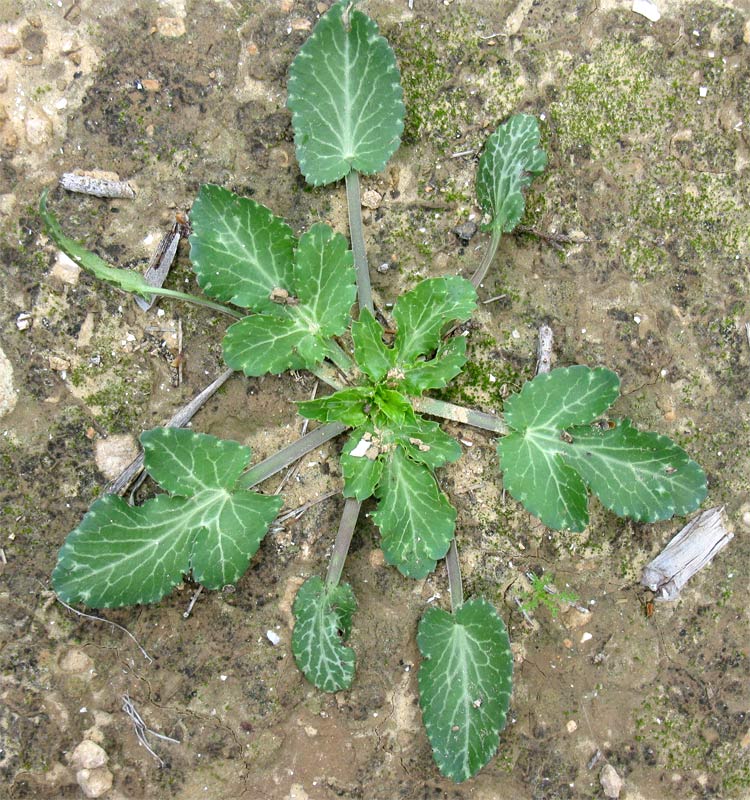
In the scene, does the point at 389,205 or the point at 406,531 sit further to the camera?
the point at 389,205

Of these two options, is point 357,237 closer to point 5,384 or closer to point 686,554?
point 5,384

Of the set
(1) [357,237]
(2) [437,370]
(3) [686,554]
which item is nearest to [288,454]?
(2) [437,370]

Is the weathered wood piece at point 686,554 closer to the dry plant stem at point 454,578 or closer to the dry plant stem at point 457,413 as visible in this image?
the dry plant stem at point 454,578

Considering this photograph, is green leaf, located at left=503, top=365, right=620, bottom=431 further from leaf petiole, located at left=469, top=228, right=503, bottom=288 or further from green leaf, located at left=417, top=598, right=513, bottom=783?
green leaf, located at left=417, top=598, right=513, bottom=783

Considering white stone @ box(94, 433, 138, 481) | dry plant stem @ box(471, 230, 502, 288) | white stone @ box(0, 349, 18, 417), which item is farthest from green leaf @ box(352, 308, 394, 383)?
white stone @ box(0, 349, 18, 417)

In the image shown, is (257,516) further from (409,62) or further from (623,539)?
(409,62)

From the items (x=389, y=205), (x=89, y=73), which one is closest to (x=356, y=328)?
(x=389, y=205)
